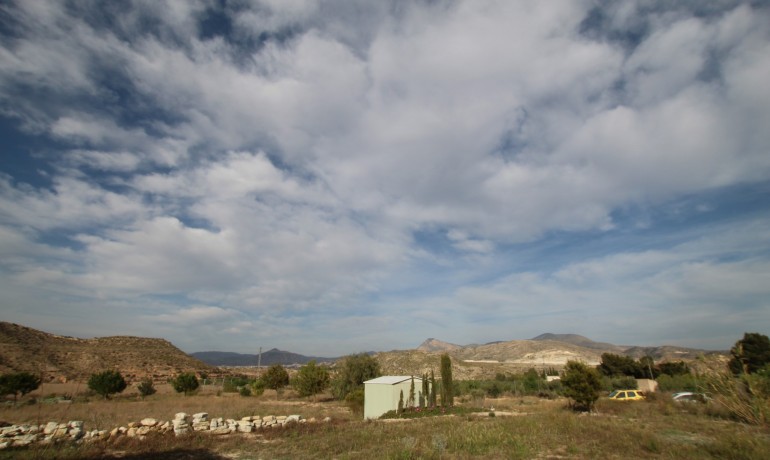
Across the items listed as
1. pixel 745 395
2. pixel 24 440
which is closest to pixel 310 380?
pixel 24 440

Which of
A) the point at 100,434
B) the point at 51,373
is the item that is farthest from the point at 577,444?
the point at 51,373

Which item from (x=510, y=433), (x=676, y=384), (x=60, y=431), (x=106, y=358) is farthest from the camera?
(x=106, y=358)

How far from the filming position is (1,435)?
13.0m

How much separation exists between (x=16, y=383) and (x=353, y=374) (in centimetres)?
2507

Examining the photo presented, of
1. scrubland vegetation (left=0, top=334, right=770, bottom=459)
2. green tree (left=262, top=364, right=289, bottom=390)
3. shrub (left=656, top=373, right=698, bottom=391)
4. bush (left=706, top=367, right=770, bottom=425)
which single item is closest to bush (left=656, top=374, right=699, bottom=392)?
shrub (left=656, top=373, right=698, bottom=391)

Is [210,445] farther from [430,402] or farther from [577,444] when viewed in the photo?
[430,402]

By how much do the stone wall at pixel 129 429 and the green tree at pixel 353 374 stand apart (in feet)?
53.1

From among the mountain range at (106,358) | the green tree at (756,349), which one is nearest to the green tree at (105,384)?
the mountain range at (106,358)

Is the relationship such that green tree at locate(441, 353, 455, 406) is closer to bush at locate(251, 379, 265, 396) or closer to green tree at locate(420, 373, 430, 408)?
green tree at locate(420, 373, 430, 408)

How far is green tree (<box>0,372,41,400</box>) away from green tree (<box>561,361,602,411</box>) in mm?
37575

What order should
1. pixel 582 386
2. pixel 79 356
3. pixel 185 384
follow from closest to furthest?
pixel 582 386, pixel 185 384, pixel 79 356

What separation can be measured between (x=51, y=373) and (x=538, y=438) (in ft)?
180

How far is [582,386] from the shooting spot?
890 inches

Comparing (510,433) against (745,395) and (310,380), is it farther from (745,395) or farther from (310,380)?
(310,380)
